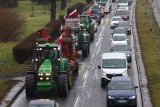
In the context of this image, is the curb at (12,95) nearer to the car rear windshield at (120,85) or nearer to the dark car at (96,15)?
the car rear windshield at (120,85)

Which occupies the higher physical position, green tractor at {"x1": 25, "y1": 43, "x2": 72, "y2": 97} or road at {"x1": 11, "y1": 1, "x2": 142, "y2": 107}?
green tractor at {"x1": 25, "y1": 43, "x2": 72, "y2": 97}

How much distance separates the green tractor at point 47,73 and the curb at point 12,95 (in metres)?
0.91

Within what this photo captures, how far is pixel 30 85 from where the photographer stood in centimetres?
2791

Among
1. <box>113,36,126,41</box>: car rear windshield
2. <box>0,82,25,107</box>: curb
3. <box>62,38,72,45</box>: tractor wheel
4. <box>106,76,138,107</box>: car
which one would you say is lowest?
<box>0,82,25,107</box>: curb

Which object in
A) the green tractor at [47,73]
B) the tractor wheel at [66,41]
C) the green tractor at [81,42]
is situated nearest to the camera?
the green tractor at [47,73]

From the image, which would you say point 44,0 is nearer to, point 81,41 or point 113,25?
point 113,25

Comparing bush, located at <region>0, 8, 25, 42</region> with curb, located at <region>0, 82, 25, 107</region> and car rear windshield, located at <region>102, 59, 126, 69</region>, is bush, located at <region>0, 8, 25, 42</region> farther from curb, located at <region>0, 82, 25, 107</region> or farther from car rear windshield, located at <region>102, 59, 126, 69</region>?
car rear windshield, located at <region>102, 59, 126, 69</region>

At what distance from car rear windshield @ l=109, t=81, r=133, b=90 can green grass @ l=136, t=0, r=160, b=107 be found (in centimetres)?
156

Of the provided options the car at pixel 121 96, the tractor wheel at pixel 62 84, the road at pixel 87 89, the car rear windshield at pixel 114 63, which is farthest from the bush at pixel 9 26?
the car at pixel 121 96

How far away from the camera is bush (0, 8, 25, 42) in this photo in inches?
2116

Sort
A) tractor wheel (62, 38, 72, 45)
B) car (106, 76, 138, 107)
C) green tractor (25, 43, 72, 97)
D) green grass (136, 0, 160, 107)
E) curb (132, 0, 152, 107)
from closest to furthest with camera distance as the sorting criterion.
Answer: car (106, 76, 138, 107) < curb (132, 0, 152, 107) < green tractor (25, 43, 72, 97) < green grass (136, 0, 160, 107) < tractor wheel (62, 38, 72, 45)

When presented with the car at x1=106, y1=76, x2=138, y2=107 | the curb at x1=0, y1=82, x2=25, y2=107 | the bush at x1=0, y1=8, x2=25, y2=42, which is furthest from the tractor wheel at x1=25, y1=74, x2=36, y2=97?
the bush at x1=0, y1=8, x2=25, y2=42

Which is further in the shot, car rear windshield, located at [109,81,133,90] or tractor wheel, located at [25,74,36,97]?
tractor wheel, located at [25,74,36,97]

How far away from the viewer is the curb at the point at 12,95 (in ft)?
88.0
